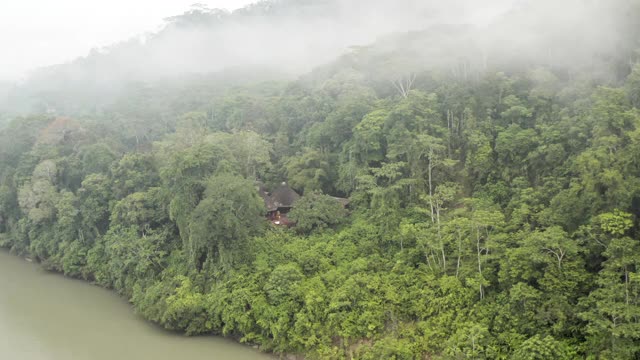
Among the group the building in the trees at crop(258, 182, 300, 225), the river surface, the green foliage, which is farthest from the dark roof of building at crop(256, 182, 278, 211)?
the river surface

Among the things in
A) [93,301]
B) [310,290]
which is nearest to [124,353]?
[93,301]

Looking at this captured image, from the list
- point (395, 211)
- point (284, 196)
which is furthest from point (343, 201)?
point (395, 211)

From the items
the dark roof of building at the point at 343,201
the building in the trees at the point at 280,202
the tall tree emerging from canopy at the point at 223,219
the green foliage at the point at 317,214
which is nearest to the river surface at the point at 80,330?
the tall tree emerging from canopy at the point at 223,219

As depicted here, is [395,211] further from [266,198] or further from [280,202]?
[266,198]

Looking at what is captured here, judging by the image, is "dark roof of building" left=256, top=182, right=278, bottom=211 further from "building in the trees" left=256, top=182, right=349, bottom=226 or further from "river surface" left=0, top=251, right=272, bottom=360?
"river surface" left=0, top=251, right=272, bottom=360

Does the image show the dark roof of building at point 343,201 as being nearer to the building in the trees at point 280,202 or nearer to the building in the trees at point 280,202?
the building in the trees at point 280,202
